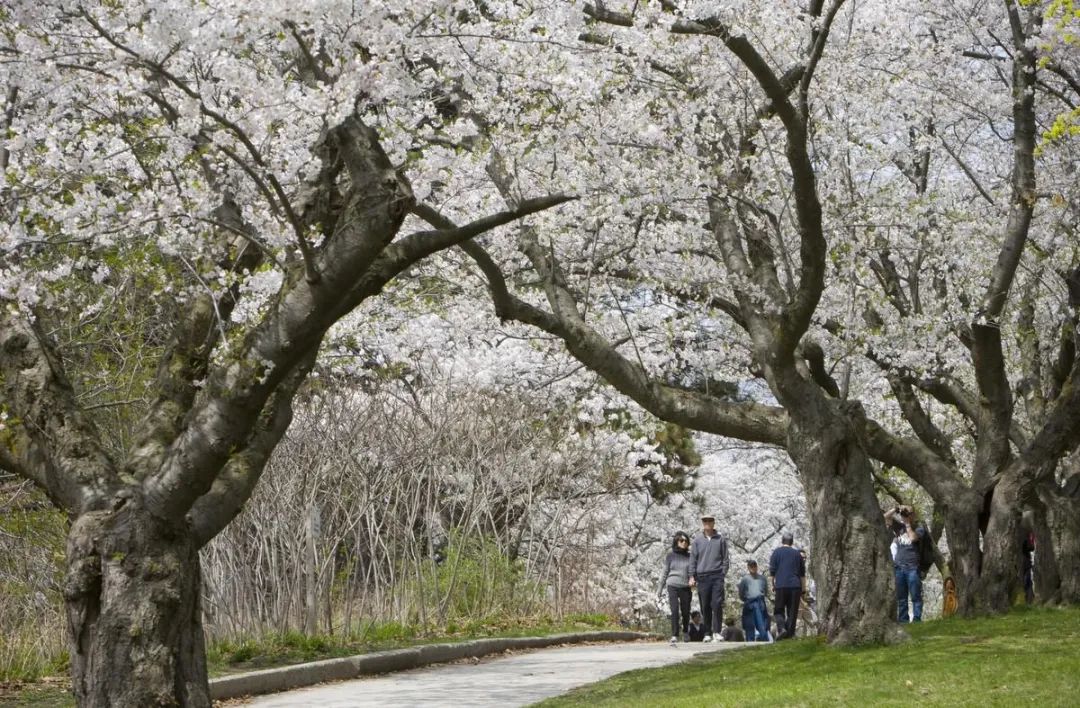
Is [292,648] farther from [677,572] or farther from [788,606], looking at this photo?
[788,606]

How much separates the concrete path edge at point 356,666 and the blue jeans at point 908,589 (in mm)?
4990

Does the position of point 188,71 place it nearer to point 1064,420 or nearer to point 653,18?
point 653,18

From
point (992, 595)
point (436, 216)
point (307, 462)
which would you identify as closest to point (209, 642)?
point (307, 462)

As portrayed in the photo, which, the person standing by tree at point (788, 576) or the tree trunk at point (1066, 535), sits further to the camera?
the person standing by tree at point (788, 576)

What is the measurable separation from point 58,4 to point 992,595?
38.5 feet

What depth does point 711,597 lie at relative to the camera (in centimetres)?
1770

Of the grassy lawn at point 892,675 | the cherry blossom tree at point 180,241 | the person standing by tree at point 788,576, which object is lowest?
the grassy lawn at point 892,675

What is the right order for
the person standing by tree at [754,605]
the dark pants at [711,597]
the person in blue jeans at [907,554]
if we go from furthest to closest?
the person standing by tree at [754,605] < the person in blue jeans at [907,554] < the dark pants at [711,597]

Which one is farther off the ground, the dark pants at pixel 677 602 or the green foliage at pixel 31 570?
the green foliage at pixel 31 570

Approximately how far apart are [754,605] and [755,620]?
9.8 inches

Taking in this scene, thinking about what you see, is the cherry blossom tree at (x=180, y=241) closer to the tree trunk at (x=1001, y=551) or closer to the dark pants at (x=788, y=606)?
the tree trunk at (x=1001, y=551)

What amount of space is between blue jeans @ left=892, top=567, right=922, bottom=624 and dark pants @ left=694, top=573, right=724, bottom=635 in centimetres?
245

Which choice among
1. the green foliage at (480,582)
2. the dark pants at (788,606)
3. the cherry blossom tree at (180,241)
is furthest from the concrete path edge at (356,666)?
the dark pants at (788,606)

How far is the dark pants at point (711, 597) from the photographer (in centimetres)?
1741
